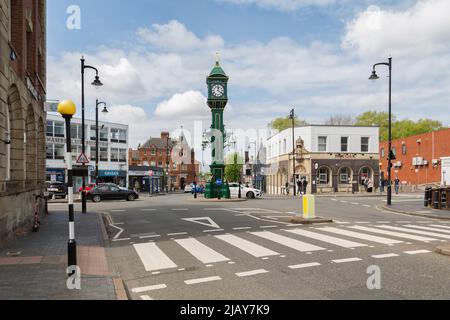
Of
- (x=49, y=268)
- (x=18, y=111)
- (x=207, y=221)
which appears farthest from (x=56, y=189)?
(x=49, y=268)

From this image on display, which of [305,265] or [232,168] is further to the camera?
[232,168]

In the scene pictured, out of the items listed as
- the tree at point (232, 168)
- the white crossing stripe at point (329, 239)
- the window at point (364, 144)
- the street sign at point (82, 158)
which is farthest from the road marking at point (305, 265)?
the tree at point (232, 168)

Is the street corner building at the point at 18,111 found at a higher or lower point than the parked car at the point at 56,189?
higher

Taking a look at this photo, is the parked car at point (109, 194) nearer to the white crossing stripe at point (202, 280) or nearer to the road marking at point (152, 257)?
the road marking at point (152, 257)

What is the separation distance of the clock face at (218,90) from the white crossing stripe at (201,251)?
22.4 metres

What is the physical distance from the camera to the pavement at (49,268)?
6.14m

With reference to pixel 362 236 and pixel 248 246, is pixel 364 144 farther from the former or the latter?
pixel 248 246

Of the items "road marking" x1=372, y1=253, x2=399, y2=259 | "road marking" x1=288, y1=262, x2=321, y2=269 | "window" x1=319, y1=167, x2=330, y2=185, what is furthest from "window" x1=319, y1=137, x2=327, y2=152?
"road marking" x1=288, y1=262, x2=321, y2=269

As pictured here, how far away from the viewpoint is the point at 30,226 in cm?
1440

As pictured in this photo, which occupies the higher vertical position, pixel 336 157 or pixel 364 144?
pixel 364 144

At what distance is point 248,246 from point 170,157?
292 ft

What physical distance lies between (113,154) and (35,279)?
186 ft

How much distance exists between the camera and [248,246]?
34.1 ft
